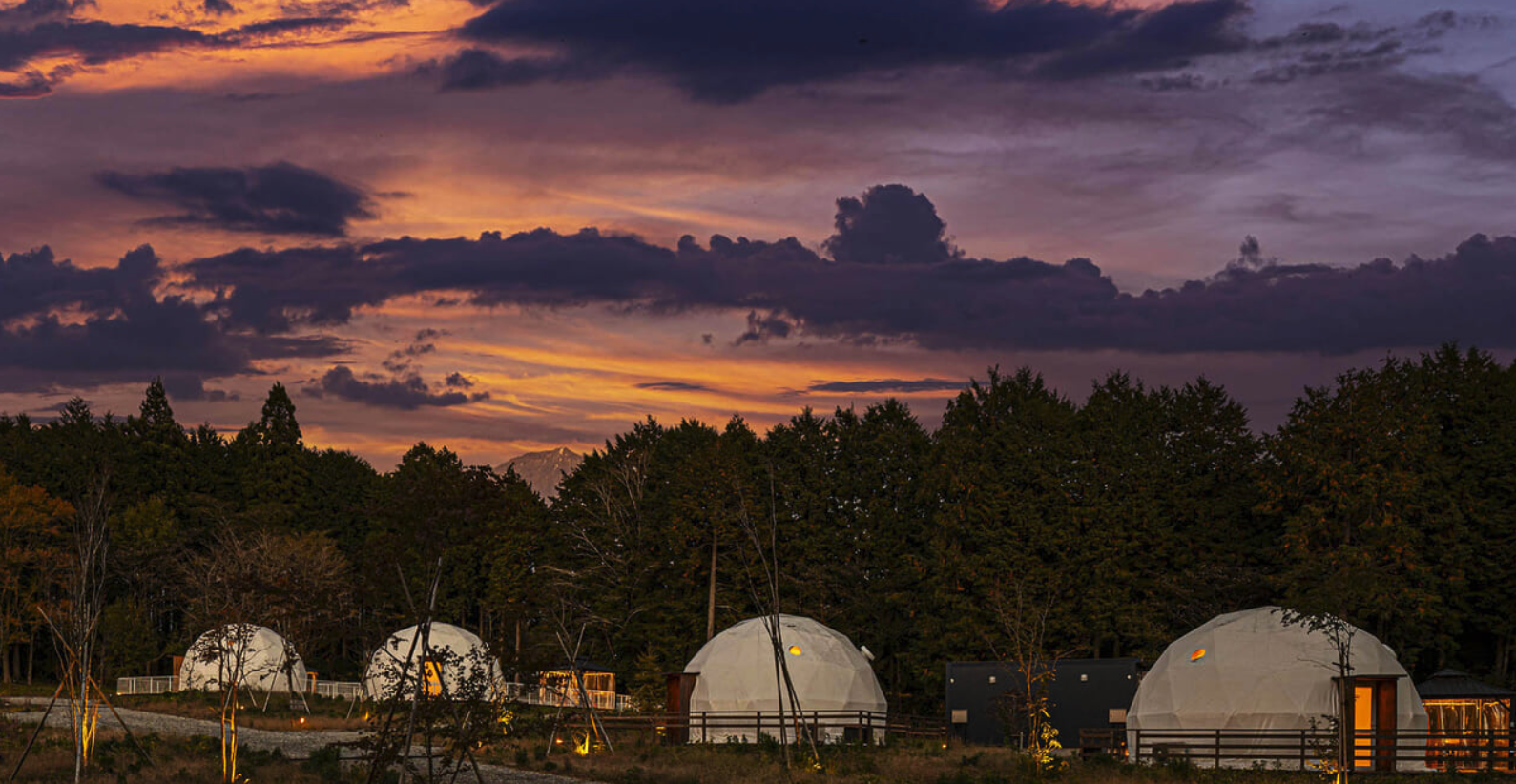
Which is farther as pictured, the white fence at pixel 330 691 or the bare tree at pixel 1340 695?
the white fence at pixel 330 691

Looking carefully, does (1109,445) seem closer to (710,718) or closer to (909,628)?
(909,628)

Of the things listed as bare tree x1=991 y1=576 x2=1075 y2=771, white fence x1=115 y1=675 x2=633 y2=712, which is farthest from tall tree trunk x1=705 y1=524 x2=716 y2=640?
bare tree x1=991 y1=576 x2=1075 y2=771

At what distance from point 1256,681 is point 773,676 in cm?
1478

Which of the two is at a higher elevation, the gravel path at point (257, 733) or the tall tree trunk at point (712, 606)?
the tall tree trunk at point (712, 606)

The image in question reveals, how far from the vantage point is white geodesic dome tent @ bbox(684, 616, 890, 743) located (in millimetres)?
42875

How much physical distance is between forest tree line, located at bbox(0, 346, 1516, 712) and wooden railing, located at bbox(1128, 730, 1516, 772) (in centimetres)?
344

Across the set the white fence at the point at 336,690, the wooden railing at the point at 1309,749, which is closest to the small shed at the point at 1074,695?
the wooden railing at the point at 1309,749

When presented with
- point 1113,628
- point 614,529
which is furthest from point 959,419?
point 614,529

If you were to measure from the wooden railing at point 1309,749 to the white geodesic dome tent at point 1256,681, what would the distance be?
27 centimetres

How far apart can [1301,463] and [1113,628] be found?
913 centimetres

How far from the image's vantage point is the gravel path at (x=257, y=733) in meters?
28.7

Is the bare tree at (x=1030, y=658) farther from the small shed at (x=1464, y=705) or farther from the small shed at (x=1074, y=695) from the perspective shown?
the small shed at (x=1464, y=705)

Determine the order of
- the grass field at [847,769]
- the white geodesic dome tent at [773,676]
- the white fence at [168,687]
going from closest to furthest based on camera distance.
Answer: the grass field at [847,769]
the white geodesic dome tent at [773,676]
the white fence at [168,687]

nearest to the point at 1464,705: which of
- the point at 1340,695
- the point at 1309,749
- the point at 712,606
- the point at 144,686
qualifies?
the point at 1309,749
